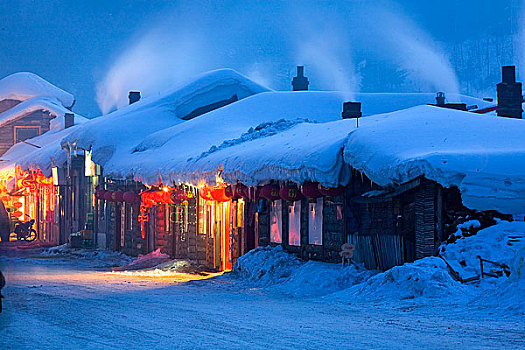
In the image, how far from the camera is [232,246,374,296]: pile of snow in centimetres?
1820

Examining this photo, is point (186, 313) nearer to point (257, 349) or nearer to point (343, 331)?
point (343, 331)

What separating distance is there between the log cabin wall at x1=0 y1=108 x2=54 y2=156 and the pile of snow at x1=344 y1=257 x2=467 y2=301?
52270 millimetres

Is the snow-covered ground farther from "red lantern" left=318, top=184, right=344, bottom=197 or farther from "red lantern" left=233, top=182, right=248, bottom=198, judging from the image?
"red lantern" left=233, top=182, right=248, bottom=198

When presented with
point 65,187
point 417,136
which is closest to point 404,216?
point 417,136

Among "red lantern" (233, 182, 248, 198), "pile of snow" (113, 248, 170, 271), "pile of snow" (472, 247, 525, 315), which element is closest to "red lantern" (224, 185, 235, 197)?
"red lantern" (233, 182, 248, 198)

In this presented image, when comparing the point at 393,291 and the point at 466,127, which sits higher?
the point at 466,127

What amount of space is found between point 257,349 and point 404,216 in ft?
30.0

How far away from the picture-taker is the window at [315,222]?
2086 centimetres

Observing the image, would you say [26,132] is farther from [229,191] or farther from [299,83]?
[229,191]

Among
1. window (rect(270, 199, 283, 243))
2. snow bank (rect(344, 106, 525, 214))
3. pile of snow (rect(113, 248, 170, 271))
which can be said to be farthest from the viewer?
pile of snow (rect(113, 248, 170, 271))

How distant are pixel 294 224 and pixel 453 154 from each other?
6.09 metres

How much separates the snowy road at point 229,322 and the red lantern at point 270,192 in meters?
3.72

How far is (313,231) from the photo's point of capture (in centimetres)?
2116

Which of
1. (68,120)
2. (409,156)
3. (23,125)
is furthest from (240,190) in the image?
(23,125)
